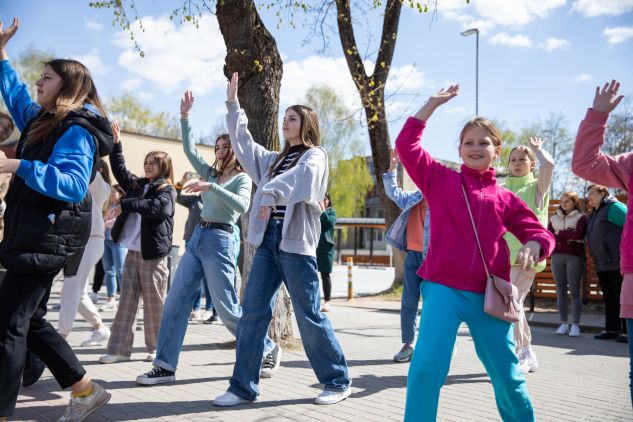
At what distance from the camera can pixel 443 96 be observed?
3.44 meters

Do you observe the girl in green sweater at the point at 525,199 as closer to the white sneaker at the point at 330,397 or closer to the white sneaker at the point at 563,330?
the white sneaker at the point at 330,397

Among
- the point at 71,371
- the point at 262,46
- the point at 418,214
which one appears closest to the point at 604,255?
the point at 418,214

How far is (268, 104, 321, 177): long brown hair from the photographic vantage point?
4.68 meters

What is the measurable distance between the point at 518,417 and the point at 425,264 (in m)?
0.88

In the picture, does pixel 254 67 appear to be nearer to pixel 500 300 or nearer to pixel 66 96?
pixel 66 96

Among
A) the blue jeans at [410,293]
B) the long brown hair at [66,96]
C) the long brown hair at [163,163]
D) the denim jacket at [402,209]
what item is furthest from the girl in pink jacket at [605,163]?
the long brown hair at [163,163]

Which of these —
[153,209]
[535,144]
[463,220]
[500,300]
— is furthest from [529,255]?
[153,209]

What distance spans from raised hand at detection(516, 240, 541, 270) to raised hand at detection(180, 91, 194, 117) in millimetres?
3030

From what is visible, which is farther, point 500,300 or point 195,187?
point 195,187

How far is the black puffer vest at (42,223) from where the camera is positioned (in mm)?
3443

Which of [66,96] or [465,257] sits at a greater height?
[66,96]

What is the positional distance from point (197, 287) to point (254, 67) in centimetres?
282

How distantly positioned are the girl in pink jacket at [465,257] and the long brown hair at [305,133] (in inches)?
56.1

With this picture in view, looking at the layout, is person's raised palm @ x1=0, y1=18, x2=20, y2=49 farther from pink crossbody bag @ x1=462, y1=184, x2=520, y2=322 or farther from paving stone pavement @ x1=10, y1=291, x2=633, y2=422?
pink crossbody bag @ x1=462, y1=184, x2=520, y2=322
